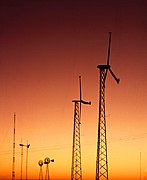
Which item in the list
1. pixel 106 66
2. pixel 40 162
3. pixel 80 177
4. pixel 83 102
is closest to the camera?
pixel 106 66

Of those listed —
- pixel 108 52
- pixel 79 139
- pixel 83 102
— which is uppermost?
pixel 108 52

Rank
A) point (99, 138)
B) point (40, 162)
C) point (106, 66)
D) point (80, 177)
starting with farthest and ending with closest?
point (40, 162) < point (80, 177) < point (106, 66) < point (99, 138)

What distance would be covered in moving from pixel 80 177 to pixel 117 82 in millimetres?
15432

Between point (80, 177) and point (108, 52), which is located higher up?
point (108, 52)

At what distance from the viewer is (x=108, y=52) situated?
85062 mm

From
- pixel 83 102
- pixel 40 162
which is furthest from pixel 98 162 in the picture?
pixel 40 162

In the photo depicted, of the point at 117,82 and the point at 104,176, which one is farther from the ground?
the point at 117,82

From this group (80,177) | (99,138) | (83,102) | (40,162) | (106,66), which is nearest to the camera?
(99,138)

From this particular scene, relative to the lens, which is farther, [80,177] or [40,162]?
[40,162]

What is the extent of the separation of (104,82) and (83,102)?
14.3m

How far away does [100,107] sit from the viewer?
78750 millimetres

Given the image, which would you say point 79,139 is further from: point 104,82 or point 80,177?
point 104,82

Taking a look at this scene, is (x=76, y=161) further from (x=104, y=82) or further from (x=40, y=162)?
(x=40, y=162)

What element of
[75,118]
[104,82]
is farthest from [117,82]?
[75,118]
